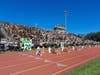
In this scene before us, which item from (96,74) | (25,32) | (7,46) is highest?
(25,32)

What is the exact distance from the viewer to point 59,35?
85375 millimetres

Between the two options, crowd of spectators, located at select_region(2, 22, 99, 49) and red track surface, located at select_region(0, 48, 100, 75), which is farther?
crowd of spectators, located at select_region(2, 22, 99, 49)

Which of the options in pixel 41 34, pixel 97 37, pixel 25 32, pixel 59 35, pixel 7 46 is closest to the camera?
pixel 7 46

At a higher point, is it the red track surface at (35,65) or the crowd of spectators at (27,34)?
the crowd of spectators at (27,34)

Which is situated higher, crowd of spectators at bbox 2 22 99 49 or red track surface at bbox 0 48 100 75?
crowd of spectators at bbox 2 22 99 49

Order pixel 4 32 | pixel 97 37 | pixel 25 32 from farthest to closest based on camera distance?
1. pixel 97 37
2. pixel 25 32
3. pixel 4 32

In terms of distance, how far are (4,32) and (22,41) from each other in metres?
20.0

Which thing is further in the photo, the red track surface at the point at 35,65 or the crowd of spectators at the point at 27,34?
the crowd of spectators at the point at 27,34

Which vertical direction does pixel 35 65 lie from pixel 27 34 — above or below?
below

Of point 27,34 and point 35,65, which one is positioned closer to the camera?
point 35,65

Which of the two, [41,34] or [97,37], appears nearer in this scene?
[41,34]

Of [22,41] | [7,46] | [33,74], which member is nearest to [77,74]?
[33,74]

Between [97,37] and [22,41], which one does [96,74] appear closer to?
[22,41]

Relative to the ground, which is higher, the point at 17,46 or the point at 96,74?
the point at 17,46
